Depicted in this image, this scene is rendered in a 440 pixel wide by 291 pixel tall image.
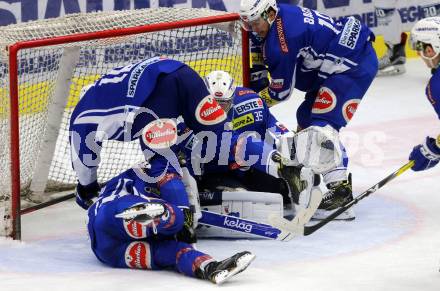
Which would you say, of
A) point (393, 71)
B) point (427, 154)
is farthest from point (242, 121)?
point (393, 71)

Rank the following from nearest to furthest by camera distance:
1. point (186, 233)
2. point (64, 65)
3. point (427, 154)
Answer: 1. point (186, 233)
2. point (427, 154)
3. point (64, 65)

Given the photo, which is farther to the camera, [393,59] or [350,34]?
[393,59]

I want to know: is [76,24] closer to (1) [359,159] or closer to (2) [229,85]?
(2) [229,85]

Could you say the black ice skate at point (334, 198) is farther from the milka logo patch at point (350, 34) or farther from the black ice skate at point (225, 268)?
the black ice skate at point (225, 268)


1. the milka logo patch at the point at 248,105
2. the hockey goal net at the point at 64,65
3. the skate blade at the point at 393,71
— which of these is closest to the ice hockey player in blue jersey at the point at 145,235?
the hockey goal net at the point at 64,65

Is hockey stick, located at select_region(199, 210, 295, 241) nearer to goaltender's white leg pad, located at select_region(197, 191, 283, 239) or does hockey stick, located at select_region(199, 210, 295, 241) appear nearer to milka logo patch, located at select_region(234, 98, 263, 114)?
goaltender's white leg pad, located at select_region(197, 191, 283, 239)

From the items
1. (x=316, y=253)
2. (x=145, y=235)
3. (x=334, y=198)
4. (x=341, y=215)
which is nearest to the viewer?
(x=145, y=235)

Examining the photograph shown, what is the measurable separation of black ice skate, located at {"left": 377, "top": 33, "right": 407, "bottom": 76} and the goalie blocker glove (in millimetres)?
3283

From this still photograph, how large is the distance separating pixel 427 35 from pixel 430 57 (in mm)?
106

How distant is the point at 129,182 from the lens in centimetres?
510

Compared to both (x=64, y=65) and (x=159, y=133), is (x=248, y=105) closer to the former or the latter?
(x=159, y=133)

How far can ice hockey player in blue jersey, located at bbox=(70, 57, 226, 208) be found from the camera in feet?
16.6

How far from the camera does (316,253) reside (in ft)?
17.0

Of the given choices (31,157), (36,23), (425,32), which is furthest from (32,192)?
(425,32)
